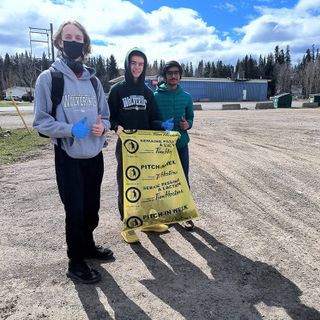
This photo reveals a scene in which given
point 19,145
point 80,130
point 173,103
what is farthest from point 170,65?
point 19,145

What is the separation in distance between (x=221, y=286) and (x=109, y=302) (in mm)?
1001

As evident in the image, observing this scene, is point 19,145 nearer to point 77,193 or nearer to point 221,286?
point 77,193

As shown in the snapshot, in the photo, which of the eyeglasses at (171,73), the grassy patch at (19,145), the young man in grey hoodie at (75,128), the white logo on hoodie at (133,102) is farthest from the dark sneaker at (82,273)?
the grassy patch at (19,145)

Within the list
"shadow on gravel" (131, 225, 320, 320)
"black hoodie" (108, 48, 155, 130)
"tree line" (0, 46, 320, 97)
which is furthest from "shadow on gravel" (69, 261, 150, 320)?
"tree line" (0, 46, 320, 97)

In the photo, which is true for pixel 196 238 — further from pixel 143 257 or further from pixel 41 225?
pixel 41 225

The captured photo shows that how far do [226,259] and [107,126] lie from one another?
1.83 meters

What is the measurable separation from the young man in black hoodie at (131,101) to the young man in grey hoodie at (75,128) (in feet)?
2.23

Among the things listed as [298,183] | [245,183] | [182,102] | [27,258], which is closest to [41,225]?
[27,258]

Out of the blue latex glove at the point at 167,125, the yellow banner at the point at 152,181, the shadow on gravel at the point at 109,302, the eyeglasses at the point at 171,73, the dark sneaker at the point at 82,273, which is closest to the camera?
the shadow on gravel at the point at 109,302

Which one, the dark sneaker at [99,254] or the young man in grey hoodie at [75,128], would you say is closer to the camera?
the young man in grey hoodie at [75,128]

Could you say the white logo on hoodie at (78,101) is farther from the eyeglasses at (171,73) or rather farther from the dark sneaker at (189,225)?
the dark sneaker at (189,225)

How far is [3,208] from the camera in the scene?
214 inches

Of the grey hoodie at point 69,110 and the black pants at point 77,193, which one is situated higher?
the grey hoodie at point 69,110

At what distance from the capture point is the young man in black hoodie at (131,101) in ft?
13.5
